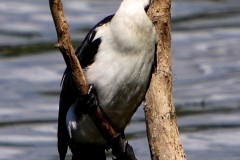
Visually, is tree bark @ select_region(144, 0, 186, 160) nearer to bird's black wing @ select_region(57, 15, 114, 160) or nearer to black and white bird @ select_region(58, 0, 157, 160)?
black and white bird @ select_region(58, 0, 157, 160)

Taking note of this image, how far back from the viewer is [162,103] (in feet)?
20.0

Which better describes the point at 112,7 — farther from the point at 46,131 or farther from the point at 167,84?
the point at 167,84

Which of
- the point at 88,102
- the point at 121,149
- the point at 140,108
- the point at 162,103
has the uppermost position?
the point at 140,108

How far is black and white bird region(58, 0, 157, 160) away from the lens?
5645 millimetres

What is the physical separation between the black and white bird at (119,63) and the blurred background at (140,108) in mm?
4402

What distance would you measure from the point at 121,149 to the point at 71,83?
0.62m

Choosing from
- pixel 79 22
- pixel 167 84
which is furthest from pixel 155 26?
pixel 79 22

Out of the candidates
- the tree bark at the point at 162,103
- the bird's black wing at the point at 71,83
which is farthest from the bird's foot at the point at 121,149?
the bird's black wing at the point at 71,83

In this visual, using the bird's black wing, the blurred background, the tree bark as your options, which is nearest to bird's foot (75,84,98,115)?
the bird's black wing

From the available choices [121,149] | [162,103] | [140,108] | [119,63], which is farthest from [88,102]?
[140,108]

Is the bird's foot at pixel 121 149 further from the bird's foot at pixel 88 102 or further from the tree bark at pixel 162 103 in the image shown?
the bird's foot at pixel 88 102

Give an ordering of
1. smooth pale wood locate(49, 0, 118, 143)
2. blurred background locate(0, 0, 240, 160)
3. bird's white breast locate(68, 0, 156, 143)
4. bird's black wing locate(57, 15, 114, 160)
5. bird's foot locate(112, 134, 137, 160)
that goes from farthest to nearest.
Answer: blurred background locate(0, 0, 240, 160) < bird's black wing locate(57, 15, 114, 160) < bird's foot locate(112, 134, 137, 160) < bird's white breast locate(68, 0, 156, 143) < smooth pale wood locate(49, 0, 118, 143)

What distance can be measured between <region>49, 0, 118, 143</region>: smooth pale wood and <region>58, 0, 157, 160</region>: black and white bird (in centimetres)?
26

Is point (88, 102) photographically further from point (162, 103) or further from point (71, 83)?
point (162, 103)
